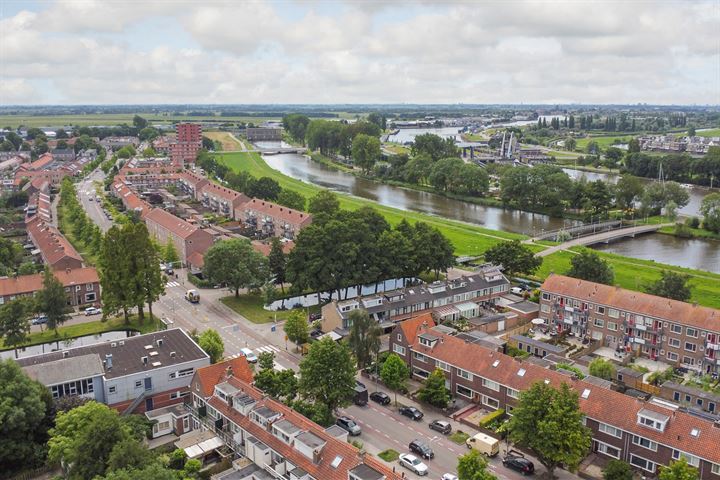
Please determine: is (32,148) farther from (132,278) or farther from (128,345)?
(128,345)

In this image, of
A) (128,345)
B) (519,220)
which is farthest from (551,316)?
(519,220)

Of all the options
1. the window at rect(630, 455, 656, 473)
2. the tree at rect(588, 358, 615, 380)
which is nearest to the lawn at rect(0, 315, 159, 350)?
the tree at rect(588, 358, 615, 380)

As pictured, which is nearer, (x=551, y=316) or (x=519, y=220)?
(x=551, y=316)

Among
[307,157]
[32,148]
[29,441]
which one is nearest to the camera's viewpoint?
[29,441]

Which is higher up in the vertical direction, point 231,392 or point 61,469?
point 231,392

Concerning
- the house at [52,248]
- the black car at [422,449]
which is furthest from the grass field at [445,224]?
the black car at [422,449]

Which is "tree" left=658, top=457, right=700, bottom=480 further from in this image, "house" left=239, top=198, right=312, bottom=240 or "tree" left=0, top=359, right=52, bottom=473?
"house" left=239, top=198, right=312, bottom=240

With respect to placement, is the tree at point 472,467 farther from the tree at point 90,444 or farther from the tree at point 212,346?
the tree at point 212,346

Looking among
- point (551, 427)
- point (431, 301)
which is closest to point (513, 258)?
point (431, 301)
